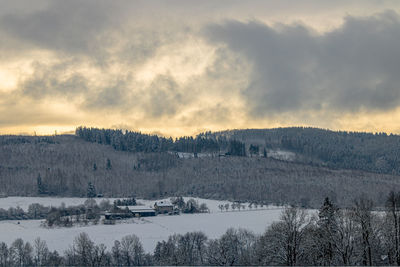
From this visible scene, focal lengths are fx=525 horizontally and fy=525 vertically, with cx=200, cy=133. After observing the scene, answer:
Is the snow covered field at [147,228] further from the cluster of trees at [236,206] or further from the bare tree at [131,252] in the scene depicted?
the cluster of trees at [236,206]

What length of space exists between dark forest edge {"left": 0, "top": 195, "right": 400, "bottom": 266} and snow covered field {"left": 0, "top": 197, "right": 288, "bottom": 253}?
659 cm

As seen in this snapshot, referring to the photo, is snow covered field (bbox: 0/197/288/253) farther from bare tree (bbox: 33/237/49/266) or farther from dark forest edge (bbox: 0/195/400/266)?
dark forest edge (bbox: 0/195/400/266)

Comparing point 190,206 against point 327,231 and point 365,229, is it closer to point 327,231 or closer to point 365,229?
point 327,231

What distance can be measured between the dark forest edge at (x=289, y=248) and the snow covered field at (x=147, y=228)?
21.6 feet

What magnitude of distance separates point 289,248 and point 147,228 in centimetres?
7547

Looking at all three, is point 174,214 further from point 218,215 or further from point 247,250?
point 247,250

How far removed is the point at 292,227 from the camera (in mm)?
61719

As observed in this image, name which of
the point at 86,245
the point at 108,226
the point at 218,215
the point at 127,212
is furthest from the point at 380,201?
the point at 86,245

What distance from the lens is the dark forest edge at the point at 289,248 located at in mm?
62219

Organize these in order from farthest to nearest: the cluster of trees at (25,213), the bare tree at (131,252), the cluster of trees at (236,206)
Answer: the cluster of trees at (236,206) < the cluster of trees at (25,213) < the bare tree at (131,252)

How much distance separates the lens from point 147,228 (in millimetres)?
132000

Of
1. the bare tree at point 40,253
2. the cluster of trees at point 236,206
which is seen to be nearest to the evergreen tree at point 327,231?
the bare tree at point 40,253

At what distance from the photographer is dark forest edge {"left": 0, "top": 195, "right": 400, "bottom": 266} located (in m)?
62.2

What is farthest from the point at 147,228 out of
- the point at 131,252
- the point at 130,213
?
the point at 131,252
